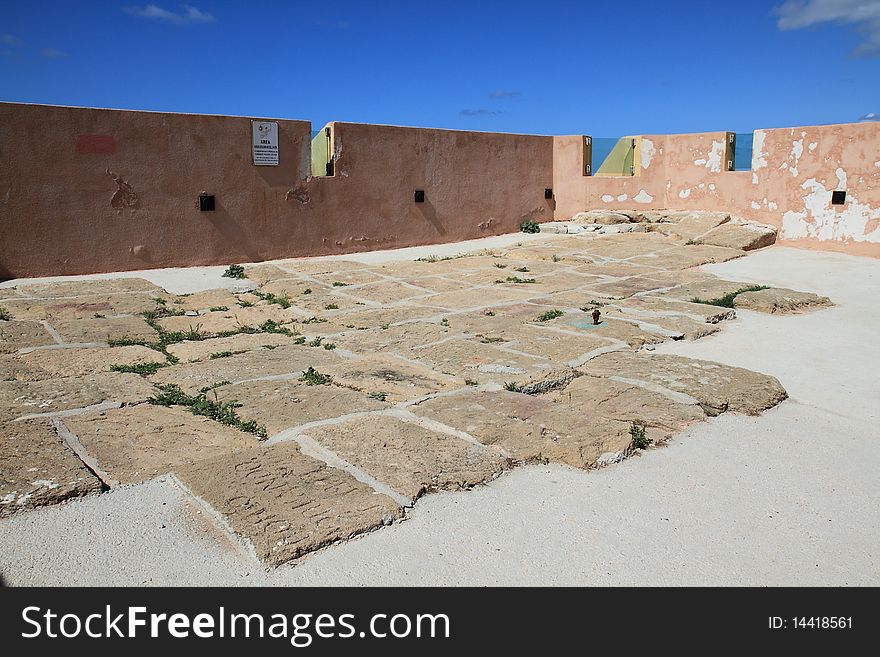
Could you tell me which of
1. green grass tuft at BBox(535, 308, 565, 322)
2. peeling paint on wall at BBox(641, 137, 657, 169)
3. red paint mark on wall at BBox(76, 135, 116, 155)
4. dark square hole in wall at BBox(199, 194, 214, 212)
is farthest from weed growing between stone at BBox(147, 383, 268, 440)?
peeling paint on wall at BBox(641, 137, 657, 169)

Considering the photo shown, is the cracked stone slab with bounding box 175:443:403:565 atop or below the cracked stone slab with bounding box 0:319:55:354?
below

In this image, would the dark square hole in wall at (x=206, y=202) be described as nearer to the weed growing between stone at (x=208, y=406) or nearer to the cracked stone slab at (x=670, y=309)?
the cracked stone slab at (x=670, y=309)

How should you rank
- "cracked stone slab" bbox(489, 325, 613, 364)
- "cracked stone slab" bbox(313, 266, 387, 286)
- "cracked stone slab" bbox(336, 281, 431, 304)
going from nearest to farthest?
1. "cracked stone slab" bbox(489, 325, 613, 364)
2. "cracked stone slab" bbox(336, 281, 431, 304)
3. "cracked stone slab" bbox(313, 266, 387, 286)

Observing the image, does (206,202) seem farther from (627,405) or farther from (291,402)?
(627,405)

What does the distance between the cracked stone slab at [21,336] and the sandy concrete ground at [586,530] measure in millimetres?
2910

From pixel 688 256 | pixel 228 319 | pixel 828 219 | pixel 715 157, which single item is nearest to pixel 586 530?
pixel 228 319

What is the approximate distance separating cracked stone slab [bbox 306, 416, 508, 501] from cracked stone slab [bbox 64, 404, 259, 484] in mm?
464

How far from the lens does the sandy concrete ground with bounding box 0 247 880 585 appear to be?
2.31 meters

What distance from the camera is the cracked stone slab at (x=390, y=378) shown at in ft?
13.5

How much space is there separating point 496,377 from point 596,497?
1627mm

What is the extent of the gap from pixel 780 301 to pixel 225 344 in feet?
16.4

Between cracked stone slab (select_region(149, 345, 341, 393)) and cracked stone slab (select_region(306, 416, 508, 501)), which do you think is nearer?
cracked stone slab (select_region(306, 416, 508, 501))

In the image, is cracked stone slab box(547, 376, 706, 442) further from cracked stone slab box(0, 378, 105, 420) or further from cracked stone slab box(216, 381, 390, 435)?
cracked stone slab box(0, 378, 105, 420)
